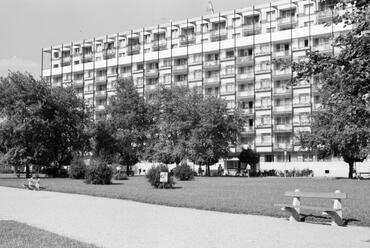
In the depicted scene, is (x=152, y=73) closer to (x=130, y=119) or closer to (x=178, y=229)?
(x=130, y=119)

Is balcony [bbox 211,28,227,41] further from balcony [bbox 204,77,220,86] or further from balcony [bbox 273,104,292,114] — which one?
balcony [bbox 273,104,292,114]

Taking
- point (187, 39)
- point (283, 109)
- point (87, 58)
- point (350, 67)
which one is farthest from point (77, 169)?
point (87, 58)

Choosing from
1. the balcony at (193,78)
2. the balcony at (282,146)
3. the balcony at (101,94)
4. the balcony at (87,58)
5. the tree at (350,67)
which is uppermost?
the balcony at (87,58)

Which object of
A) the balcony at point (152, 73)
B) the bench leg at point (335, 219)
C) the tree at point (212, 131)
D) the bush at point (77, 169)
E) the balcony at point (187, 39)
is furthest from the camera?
the balcony at point (152, 73)

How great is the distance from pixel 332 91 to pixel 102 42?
371 ft

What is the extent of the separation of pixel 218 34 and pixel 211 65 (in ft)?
19.5

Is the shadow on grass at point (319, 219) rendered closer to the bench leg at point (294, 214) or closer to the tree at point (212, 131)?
the bench leg at point (294, 214)

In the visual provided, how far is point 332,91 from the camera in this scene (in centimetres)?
905

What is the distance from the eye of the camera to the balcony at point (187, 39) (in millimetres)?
103875

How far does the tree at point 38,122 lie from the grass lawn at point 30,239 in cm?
4494

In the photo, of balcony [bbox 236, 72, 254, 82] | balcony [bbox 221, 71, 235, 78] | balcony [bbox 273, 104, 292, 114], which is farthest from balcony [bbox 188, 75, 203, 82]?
balcony [bbox 273, 104, 292, 114]

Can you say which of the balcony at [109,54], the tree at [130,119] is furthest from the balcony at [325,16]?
the balcony at [109,54]

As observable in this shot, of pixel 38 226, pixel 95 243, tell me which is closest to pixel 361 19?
pixel 95 243

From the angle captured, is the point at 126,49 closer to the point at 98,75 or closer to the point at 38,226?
the point at 98,75
